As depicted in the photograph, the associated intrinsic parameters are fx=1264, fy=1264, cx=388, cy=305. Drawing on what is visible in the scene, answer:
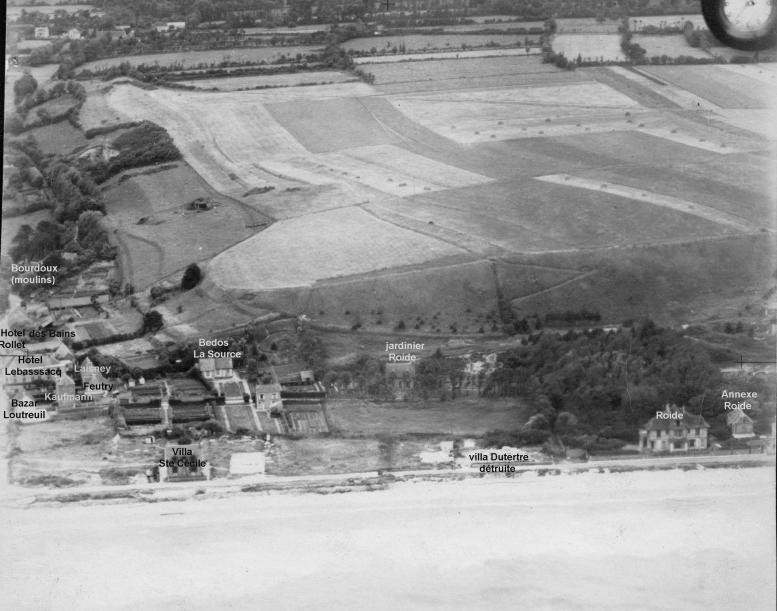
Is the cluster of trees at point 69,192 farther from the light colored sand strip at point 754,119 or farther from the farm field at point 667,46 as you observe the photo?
the light colored sand strip at point 754,119

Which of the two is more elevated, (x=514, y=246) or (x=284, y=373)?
(x=514, y=246)

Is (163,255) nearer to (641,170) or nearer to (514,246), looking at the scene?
(514,246)

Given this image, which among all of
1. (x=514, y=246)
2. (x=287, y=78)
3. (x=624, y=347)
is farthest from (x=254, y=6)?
(x=624, y=347)

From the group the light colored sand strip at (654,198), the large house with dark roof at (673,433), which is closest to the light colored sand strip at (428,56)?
the light colored sand strip at (654,198)

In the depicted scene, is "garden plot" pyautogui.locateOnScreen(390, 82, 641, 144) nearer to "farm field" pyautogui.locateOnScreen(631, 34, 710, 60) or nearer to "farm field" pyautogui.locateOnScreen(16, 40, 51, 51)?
"farm field" pyautogui.locateOnScreen(631, 34, 710, 60)

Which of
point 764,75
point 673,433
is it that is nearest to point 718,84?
point 764,75

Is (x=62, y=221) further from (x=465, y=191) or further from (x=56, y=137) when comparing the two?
(x=465, y=191)

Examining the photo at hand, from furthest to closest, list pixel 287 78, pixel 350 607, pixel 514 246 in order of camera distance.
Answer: pixel 287 78 → pixel 514 246 → pixel 350 607

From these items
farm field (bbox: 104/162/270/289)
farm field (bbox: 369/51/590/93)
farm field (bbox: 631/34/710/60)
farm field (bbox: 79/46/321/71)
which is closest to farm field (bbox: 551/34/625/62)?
farm field (bbox: 631/34/710/60)
